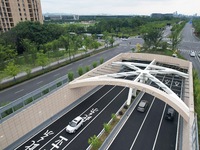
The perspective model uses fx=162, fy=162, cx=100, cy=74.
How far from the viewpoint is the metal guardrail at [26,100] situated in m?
18.0

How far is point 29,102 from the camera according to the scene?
20688mm

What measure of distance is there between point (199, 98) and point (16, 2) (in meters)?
80.4

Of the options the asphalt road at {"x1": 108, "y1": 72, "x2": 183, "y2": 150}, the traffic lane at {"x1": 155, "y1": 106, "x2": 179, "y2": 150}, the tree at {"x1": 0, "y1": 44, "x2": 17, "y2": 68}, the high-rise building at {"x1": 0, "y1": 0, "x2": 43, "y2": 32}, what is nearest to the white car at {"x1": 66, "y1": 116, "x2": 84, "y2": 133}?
the asphalt road at {"x1": 108, "y1": 72, "x2": 183, "y2": 150}

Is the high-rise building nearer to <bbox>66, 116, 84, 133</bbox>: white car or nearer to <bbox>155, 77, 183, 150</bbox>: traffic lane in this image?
<bbox>66, 116, 84, 133</bbox>: white car

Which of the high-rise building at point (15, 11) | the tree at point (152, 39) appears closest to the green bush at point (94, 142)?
the tree at point (152, 39)

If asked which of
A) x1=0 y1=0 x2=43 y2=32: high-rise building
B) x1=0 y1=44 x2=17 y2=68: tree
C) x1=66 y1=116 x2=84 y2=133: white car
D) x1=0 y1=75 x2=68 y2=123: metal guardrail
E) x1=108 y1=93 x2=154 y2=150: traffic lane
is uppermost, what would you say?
x1=0 y1=0 x2=43 y2=32: high-rise building

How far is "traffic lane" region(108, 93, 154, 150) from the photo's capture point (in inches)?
729

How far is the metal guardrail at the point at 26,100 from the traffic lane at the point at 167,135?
15353mm

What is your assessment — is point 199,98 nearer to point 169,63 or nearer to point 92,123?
point 92,123

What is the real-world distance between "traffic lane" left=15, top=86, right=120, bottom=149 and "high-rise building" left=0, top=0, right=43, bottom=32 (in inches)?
2498

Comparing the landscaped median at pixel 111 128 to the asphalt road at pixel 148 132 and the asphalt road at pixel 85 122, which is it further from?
the asphalt road at pixel 85 122

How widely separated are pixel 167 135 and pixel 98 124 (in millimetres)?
8757

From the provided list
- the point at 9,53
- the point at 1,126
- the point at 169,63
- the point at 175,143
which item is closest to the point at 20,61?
the point at 9,53

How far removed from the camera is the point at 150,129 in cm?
2086
